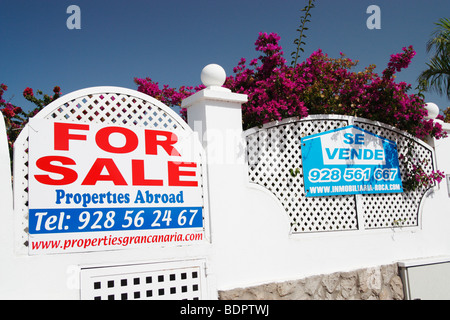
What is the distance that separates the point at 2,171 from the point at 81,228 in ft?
3.09

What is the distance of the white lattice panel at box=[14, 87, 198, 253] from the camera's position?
13.7 ft

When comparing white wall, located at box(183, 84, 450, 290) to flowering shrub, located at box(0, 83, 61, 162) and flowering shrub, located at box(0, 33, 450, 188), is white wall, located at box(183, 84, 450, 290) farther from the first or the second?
flowering shrub, located at box(0, 83, 61, 162)

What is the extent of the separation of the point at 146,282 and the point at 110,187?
1120mm

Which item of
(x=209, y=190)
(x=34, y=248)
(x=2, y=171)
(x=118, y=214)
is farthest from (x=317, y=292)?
(x=2, y=171)

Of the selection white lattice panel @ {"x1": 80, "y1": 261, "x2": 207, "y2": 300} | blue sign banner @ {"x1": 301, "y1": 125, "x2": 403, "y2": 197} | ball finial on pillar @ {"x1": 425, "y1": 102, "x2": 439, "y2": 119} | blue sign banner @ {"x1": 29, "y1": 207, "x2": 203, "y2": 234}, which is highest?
ball finial on pillar @ {"x1": 425, "y1": 102, "x2": 439, "y2": 119}

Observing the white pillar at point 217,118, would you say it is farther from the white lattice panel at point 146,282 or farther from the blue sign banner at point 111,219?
the white lattice panel at point 146,282

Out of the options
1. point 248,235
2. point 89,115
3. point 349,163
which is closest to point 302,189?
point 349,163

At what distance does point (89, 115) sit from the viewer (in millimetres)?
4750

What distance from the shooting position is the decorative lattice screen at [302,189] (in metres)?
5.89

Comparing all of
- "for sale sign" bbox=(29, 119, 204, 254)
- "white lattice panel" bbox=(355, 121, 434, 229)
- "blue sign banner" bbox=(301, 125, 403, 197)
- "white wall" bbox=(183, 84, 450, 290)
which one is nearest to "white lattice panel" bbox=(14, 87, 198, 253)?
"for sale sign" bbox=(29, 119, 204, 254)

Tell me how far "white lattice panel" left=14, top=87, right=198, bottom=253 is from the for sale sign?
0.26 ft

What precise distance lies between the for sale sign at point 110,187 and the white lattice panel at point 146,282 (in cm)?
26

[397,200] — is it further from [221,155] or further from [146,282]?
[146,282]

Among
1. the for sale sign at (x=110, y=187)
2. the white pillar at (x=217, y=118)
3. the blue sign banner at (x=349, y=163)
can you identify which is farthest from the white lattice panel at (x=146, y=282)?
the blue sign banner at (x=349, y=163)
